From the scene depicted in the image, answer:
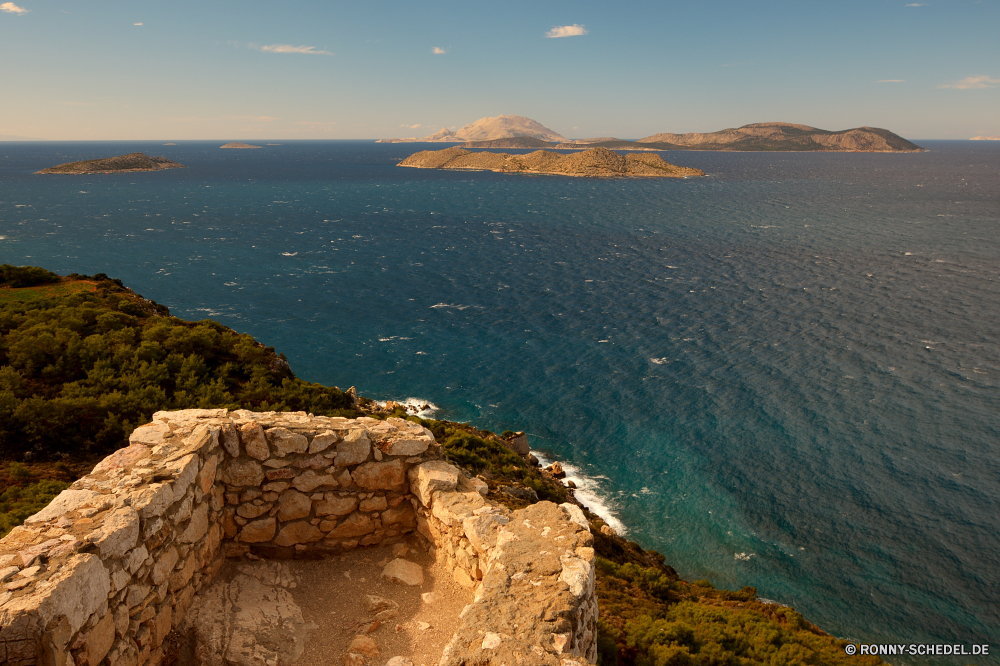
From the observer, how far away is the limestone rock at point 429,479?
40.0 ft

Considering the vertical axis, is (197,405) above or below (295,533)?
below

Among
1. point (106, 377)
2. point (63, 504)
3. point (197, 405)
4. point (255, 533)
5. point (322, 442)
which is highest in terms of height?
point (63, 504)

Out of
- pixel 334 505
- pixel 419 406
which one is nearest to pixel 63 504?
pixel 334 505

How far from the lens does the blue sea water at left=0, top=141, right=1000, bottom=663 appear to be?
32969 millimetres

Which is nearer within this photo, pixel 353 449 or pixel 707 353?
pixel 353 449

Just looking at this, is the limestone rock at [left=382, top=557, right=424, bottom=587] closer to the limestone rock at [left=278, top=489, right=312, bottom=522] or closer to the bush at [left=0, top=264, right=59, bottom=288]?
the limestone rock at [left=278, top=489, right=312, bottom=522]

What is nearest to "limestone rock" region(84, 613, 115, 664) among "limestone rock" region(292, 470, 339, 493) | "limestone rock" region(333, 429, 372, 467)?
"limestone rock" region(292, 470, 339, 493)

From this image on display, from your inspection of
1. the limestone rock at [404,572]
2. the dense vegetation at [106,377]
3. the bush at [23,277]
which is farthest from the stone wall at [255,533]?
the bush at [23,277]

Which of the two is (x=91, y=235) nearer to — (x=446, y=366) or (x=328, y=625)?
(x=446, y=366)

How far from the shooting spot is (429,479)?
40.1 feet

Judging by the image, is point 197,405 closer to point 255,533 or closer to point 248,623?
point 255,533

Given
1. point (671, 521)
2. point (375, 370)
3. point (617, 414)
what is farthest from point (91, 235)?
point (671, 521)

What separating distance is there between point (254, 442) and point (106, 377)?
1295cm

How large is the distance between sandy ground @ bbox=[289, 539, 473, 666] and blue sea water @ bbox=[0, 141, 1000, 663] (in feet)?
80.7
